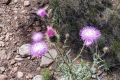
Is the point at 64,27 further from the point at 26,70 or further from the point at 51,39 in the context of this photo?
the point at 51,39

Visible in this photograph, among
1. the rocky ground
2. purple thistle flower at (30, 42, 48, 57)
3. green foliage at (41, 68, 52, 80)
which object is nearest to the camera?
purple thistle flower at (30, 42, 48, 57)

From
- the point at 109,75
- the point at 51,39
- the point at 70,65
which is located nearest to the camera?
the point at 51,39

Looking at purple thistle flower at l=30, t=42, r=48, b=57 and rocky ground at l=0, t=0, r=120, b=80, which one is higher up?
purple thistle flower at l=30, t=42, r=48, b=57

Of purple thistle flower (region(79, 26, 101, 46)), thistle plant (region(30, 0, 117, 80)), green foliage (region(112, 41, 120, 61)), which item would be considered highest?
purple thistle flower (region(79, 26, 101, 46))

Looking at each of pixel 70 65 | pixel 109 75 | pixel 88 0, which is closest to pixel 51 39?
pixel 70 65

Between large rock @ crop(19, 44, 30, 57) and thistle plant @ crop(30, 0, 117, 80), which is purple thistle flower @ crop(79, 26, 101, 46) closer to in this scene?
thistle plant @ crop(30, 0, 117, 80)

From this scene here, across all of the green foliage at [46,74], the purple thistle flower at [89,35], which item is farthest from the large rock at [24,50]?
the purple thistle flower at [89,35]

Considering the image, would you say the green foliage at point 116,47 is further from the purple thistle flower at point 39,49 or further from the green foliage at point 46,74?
the purple thistle flower at point 39,49

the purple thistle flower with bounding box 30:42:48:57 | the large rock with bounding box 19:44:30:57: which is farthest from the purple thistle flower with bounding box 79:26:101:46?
the large rock with bounding box 19:44:30:57

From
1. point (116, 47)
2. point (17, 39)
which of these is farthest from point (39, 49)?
point (17, 39)

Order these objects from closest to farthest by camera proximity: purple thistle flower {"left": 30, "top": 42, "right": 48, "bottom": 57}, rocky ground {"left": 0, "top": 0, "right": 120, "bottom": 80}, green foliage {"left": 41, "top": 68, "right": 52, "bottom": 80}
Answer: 1. purple thistle flower {"left": 30, "top": 42, "right": 48, "bottom": 57}
2. green foliage {"left": 41, "top": 68, "right": 52, "bottom": 80}
3. rocky ground {"left": 0, "top": 0, "right": 120, "bottom": 80}

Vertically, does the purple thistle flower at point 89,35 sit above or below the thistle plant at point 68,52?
above
